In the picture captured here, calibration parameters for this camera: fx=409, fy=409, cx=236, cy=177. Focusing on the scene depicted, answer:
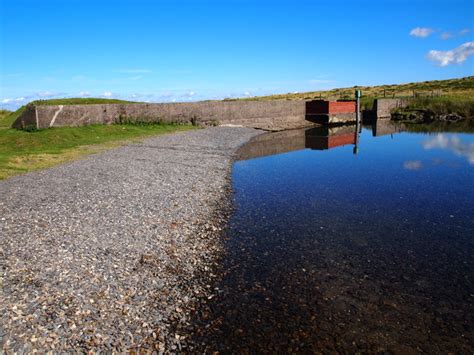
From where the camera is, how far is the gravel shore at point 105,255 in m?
6.16

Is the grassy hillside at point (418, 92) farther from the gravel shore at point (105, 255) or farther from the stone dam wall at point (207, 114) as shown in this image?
the gravel shore at point (105, 255)

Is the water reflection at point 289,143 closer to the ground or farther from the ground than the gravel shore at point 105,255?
farther from the ground

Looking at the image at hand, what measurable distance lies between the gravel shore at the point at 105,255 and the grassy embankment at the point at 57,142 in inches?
130

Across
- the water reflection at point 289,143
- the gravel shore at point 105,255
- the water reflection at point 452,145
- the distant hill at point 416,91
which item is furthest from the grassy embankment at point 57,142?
the distant hill at point 416,91

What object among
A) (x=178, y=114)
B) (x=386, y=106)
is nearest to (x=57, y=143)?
(x=178, y=114)

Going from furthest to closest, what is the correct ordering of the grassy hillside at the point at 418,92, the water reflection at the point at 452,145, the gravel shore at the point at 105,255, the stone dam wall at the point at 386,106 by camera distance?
the grassy hillside at the point at 418,92 → the stone dam wall at the point at 386,106 → the water reflection at the point at 452,145 → the gravel shore at the point at 105,255

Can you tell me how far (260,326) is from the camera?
6.76m

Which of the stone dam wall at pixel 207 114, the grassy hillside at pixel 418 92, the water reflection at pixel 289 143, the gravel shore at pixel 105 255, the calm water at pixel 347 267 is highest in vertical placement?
the grassy hillside at pixel 418 92

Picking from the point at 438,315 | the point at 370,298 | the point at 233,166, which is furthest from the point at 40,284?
the point at 233,166

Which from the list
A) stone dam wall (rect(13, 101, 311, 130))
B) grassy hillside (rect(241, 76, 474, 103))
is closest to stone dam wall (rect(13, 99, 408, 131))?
stone dam wall (rect(13, 101, 311, 130))

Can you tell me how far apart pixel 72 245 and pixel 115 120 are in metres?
26.6

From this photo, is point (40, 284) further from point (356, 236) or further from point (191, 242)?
point (356, 236)

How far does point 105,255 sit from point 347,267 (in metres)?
5.26

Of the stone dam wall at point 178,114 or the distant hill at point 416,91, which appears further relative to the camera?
the distant hill at point 416,91
